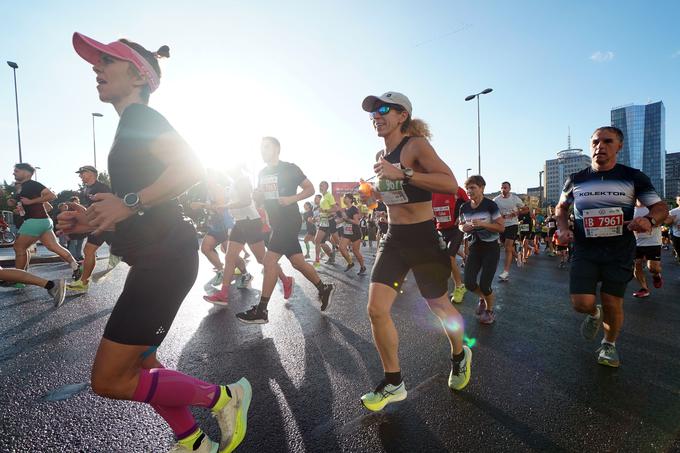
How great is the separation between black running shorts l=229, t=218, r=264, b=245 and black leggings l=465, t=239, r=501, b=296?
319cm

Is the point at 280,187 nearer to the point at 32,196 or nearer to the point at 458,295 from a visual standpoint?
the point at 458,295

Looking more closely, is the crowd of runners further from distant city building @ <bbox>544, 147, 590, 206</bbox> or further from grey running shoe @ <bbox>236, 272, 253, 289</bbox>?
distant city building @ <bbox>544, 147, 590, 206</bbox>

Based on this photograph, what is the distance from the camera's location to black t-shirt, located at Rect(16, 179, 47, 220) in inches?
226

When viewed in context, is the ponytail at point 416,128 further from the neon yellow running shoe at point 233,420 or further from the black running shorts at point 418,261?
the neon yellow running shoe at point 233,420

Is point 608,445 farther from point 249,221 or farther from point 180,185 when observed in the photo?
point 249,221

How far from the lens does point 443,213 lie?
18.6 feet

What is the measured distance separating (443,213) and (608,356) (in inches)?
117

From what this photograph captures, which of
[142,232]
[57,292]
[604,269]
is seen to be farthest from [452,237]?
[57,292]

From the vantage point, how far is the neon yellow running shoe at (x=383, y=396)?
7.58 feet

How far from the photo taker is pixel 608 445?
1970 mm

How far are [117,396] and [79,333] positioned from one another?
304 centimetres

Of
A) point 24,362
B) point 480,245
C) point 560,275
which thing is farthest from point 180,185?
point 560,275

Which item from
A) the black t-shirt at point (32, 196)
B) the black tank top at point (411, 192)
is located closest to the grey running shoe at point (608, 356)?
the black tank top at point (411, 192)

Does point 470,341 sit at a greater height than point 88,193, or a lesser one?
lesser
